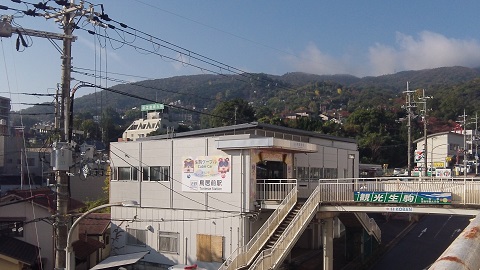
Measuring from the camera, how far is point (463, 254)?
3389 mm

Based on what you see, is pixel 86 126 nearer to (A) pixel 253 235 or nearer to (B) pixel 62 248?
(A) pixel 253 235

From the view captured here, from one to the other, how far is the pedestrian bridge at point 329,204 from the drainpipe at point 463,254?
1555cm

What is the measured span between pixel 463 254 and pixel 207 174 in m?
20.4

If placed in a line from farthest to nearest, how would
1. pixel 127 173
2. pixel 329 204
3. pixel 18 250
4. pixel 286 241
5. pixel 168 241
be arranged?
pixel 127 173
pixel 168 241
pixel 329 204
pixel 18 250
pixel 286 241

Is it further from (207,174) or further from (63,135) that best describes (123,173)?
(63,135)

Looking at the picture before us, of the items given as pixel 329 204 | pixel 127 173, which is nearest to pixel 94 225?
pixel 127 173

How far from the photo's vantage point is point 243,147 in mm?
21891

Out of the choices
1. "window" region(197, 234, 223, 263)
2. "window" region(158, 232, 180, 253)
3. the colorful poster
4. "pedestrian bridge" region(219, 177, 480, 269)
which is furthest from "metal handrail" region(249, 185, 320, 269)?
"window" region(158, 232, 180, 253)

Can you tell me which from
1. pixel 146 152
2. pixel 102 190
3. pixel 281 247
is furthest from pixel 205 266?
pixel 102 190

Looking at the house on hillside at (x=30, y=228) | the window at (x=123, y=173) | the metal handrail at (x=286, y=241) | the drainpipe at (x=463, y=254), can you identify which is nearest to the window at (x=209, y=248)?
the metal handrail at (x=286, y=241)

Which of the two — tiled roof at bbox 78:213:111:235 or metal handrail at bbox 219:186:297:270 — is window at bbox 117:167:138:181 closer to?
tiled roof at bbox 78:213:111:235

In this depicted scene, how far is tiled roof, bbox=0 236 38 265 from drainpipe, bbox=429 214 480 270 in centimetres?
1971

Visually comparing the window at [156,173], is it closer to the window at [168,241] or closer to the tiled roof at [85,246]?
the window at [168,241]

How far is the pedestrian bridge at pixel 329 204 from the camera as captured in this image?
18.5m
